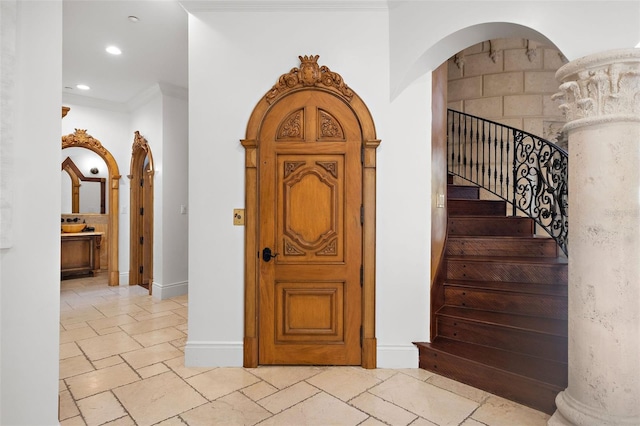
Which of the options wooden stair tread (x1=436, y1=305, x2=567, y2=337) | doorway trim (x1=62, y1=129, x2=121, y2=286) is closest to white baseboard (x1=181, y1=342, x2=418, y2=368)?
wooden stair tread (x1=436, y1=305, x2=567, y2=337)

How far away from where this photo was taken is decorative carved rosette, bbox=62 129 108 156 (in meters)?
5.75

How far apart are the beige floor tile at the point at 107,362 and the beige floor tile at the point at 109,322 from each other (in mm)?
1006

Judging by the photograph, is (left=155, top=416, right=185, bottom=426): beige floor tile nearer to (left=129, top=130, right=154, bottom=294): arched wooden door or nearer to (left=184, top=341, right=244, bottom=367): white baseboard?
(left=184, top=341, right=244, bottom=367): white baseboard

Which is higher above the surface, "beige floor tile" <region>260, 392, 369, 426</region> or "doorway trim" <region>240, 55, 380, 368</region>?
"doorway trim" <region>240, 55, 380, 368</region>

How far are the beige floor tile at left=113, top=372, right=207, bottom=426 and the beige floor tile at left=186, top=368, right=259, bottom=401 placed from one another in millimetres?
68

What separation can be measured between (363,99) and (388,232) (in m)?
1.19

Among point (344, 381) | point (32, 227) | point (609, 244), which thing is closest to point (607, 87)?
point (609, 244)

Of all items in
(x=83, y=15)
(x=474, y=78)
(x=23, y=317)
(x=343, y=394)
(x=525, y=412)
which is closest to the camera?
(x=23, y=317)

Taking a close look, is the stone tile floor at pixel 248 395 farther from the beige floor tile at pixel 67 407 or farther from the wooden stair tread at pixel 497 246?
the wooden stair tread at pixel 497 246

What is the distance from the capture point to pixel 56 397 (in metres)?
1.94

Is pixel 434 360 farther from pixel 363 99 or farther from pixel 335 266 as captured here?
pixel 363 99

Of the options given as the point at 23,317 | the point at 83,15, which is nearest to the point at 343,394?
the point at 23,317

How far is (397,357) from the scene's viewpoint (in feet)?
9.84

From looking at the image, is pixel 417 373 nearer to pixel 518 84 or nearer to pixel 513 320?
pixel 513 320
